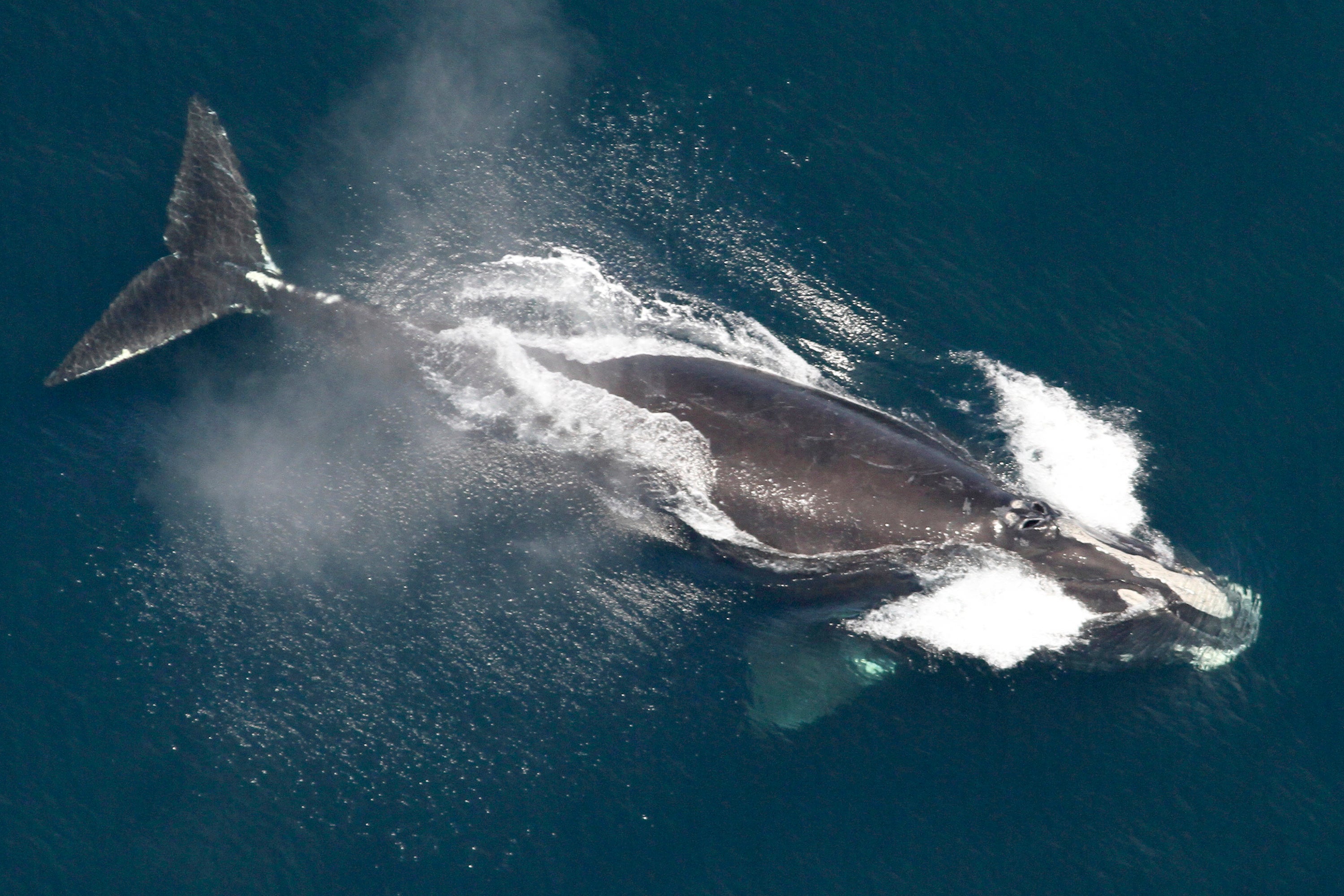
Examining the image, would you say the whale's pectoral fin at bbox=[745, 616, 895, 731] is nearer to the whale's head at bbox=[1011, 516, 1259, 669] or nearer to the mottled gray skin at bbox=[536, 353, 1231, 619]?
the mottled gray skin at bbox=[536, 353, 1231, 619]

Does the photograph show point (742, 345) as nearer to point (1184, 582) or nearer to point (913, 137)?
point (913, 137)

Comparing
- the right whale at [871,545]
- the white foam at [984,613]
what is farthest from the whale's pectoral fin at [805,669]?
the white foam at [984,613]

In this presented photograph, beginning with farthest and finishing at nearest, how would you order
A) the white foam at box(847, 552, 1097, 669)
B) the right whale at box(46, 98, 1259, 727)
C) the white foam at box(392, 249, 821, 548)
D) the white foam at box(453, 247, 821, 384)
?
the white foam at box(453, 247, 821, 384) < the white foam at box(392, 249, 821, 548) < the white foam at box(847, 552, 1097, 669) < the right whale at box(46, 98, 1259, 727)

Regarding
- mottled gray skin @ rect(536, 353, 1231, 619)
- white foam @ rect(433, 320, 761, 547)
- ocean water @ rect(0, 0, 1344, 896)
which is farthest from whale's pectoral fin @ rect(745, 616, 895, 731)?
white foam @ rect(433, 320, 761, 547)

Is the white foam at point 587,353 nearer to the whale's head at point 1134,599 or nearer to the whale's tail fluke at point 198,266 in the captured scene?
the whale's tail fluke at point 198,266

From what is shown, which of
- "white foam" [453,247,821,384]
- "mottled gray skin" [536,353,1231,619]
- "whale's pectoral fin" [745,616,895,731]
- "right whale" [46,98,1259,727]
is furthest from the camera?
"white foam" [453,247,821,384]
